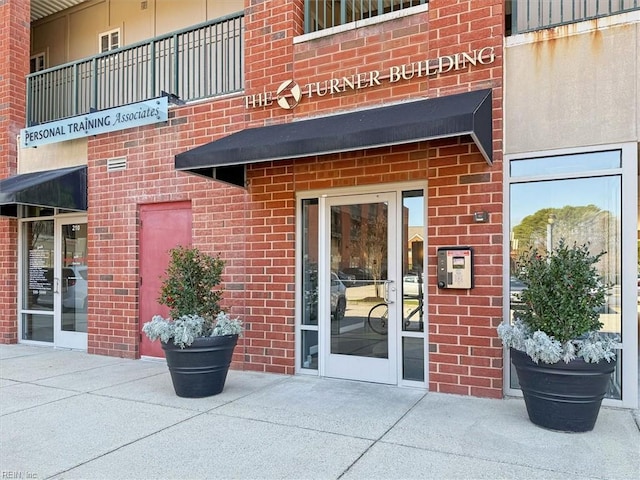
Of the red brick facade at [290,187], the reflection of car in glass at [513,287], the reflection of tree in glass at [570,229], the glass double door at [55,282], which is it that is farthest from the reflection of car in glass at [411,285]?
the glass double door at [55,282]

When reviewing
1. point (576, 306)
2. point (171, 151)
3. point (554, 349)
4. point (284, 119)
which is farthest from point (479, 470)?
point (171, 151)

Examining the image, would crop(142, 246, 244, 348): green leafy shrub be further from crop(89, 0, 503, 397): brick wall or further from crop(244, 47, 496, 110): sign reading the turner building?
crop(244, 47, 496, 110): sign reading the turner building

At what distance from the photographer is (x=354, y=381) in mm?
5953

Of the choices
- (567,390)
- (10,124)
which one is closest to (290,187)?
(567,390)

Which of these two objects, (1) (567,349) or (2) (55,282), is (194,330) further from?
(2) (55,282)

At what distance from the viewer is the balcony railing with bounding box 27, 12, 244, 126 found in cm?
737

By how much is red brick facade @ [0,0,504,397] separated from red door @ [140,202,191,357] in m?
0.13

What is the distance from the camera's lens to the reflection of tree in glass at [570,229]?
5.07 metres

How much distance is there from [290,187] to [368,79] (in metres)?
1.61

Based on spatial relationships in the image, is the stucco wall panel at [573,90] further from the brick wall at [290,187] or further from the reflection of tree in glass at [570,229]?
the reflection of tree in glass at [570,229]

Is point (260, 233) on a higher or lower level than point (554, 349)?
higher

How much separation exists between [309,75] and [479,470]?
4.74 meters

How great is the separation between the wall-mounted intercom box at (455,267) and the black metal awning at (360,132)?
3.23 feet

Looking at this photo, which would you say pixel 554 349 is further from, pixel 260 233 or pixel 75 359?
pixel 75 359
